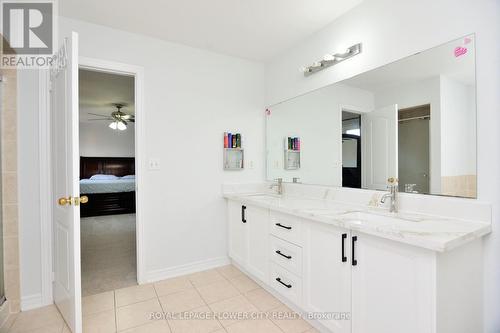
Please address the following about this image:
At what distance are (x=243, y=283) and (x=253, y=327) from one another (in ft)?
2.18

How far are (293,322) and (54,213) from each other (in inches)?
81.2

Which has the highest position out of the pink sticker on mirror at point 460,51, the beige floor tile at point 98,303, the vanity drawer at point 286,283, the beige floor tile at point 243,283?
the pink sticker on mirror at point 460,51

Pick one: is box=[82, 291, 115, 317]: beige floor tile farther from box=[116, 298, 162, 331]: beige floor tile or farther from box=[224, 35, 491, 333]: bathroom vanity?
box=[224, 35, 491, 333]: bathroom vanity

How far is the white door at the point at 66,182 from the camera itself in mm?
1552

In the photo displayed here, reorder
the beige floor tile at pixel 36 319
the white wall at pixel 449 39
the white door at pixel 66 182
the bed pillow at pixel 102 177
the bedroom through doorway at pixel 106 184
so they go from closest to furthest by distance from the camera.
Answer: the white wall at pixel 449 39, the white door at pixel 66 182, the beige floor tile at pixel 36 319, the bedroom through doorway at pixel 106 184, the bed pillow at pixel 102 177

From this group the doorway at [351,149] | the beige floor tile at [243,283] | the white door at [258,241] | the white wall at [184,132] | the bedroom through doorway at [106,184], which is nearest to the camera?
the doorway at [351,149]

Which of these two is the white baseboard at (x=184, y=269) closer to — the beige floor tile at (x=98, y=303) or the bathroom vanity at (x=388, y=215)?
the beige floor tile at (x=98, y=303)

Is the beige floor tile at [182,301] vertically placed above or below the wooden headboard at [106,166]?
below

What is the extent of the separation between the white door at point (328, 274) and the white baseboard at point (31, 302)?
2112 mm

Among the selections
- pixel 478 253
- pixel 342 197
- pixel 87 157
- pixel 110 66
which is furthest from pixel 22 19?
pixel 87 157

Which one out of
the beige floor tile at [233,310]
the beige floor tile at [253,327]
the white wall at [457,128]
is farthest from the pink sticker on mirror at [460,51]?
the beige floor tile at [233,310]

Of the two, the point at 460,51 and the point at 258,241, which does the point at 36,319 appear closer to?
the point at 258,241

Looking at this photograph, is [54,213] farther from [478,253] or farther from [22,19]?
[478,253]

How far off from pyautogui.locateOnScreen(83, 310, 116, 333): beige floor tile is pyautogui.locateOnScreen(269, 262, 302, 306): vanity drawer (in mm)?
1217
